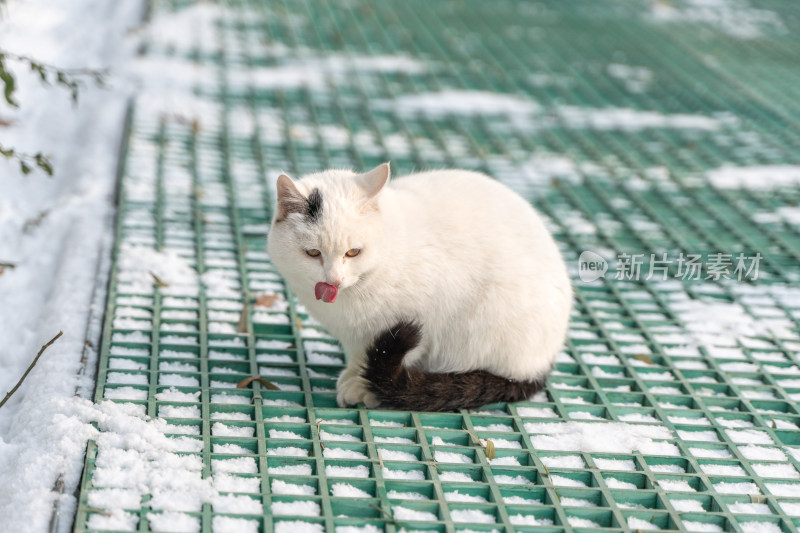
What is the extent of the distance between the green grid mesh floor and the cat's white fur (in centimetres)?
18

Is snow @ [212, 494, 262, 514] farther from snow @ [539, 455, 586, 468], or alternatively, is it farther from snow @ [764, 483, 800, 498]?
snow @ [764, 483, 800, 498]

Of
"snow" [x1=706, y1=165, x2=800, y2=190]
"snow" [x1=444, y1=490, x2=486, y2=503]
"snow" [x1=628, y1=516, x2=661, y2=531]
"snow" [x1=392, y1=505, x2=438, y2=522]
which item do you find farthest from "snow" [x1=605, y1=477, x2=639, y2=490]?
"snow" [x1=706, y1=165, x2=800, y2=190]

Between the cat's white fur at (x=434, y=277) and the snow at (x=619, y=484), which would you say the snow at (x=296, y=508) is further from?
the snow at (x=619, y=484)

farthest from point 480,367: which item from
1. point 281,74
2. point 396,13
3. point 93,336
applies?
point 396,13

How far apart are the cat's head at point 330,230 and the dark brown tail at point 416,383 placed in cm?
20

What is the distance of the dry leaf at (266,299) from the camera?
9.82 feet

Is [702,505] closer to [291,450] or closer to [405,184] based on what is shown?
[291,450]

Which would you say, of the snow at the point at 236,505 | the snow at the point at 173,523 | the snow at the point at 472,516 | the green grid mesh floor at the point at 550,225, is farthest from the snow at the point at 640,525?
the snow at the point at 173,523

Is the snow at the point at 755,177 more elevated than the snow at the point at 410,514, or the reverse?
the snow at the point at 410,514

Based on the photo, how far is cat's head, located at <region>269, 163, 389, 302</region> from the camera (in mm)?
2252

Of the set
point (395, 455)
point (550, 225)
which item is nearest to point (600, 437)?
point (395, 455)

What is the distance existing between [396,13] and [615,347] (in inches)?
168

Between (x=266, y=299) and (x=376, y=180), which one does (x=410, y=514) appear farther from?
(x=266, y=299)

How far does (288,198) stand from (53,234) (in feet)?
4.98
